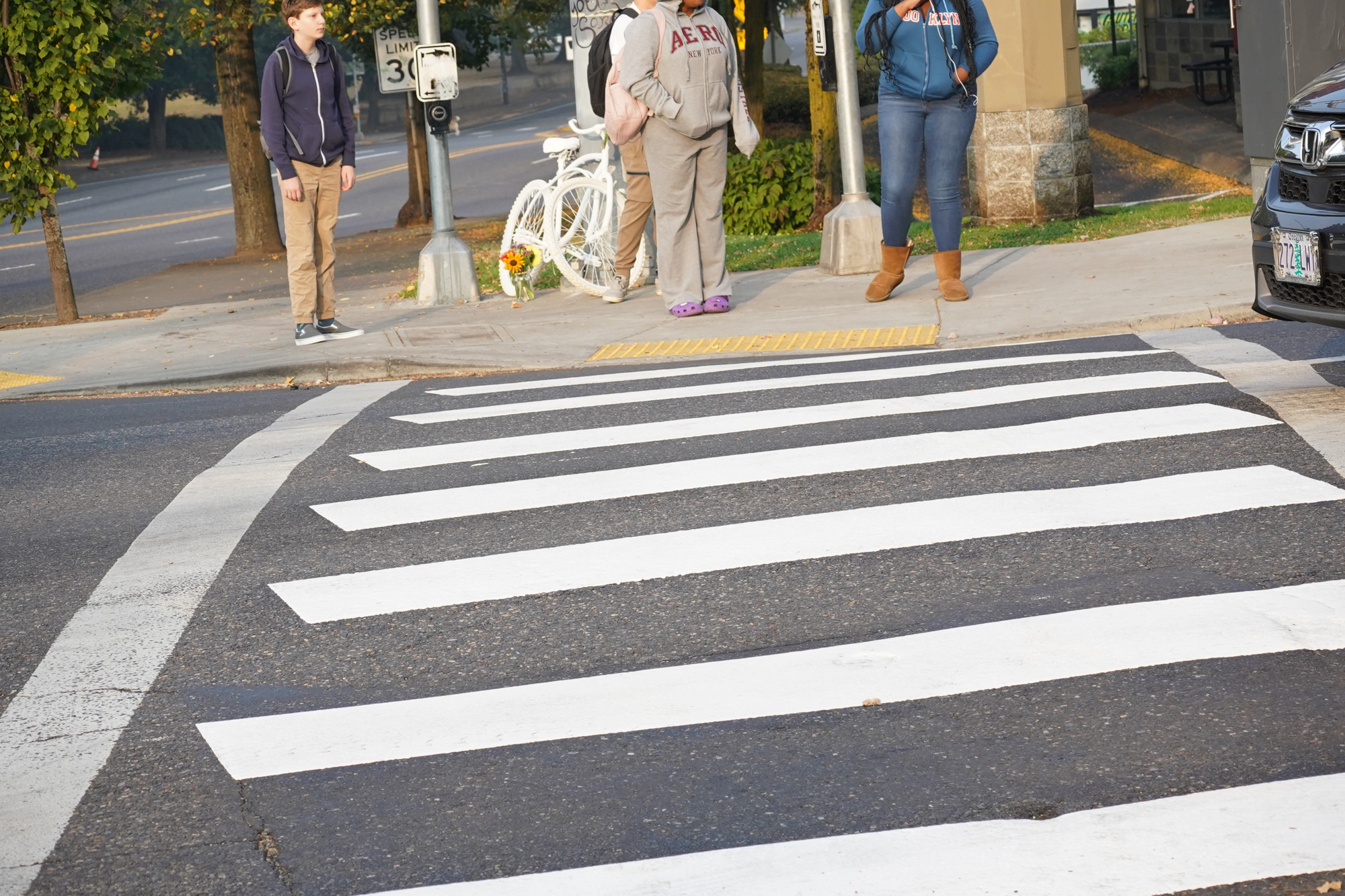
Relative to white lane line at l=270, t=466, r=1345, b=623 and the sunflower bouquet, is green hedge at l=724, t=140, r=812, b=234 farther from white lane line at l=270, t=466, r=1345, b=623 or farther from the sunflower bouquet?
white lane line at l=270, t=466, r=1345, b=623

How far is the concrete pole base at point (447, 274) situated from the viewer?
1232 cm

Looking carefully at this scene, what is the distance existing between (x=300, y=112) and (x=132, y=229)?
66.5 ft

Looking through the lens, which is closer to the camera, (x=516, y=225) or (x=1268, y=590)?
(x=1268, y=590)

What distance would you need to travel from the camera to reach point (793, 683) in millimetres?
4336

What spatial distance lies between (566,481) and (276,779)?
2844 mm

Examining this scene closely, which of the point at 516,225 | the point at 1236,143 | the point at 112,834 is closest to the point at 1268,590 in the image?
the point at 112,834

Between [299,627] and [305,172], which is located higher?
[305,172]

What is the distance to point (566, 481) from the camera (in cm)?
665

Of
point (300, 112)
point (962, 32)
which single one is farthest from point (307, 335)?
point (962, 32)

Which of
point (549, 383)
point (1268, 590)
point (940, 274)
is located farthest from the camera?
point (940, 274)

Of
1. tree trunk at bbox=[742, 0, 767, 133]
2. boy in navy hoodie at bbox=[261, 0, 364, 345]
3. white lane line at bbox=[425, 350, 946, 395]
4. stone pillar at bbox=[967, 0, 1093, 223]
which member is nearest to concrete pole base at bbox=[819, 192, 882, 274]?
white lane line at bbox=[425, 350, 946, 395]

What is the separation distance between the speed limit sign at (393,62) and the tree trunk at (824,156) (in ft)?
14.1

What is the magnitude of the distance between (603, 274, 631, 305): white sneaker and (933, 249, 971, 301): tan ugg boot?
2.46 meters

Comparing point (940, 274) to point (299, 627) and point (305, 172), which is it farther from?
point (299, 627)
